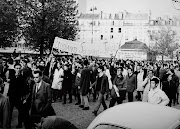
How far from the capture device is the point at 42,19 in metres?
34.0

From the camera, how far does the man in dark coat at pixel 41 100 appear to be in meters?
6.93

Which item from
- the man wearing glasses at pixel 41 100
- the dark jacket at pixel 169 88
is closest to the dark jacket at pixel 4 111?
the man wearing glasses at pixel 41 100

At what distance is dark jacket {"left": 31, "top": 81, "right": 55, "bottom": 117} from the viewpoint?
6.92 metres

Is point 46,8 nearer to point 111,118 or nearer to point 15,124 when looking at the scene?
point 15,124

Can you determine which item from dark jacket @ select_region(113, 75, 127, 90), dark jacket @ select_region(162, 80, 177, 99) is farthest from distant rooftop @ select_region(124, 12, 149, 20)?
dark jacket @ select_region(113, 75, 127, 90)

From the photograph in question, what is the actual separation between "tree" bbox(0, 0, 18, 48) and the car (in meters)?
30.5

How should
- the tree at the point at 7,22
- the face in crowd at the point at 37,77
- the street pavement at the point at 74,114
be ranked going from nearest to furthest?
the face in crowd at the point at 37,77
the street pavement at the point at 74,114
the tree at the point at 7,22

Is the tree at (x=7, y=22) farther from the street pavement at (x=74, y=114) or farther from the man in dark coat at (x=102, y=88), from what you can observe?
the man in dark coat at (x=102, y=88)

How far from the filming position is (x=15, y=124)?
30.1 ft

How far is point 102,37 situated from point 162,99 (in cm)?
8260

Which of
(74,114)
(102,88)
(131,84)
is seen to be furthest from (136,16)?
(74,114)

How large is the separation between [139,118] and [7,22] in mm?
31135

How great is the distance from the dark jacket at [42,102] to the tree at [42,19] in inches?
1048

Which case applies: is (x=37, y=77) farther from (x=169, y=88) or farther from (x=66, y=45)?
(x=66, y=45)
